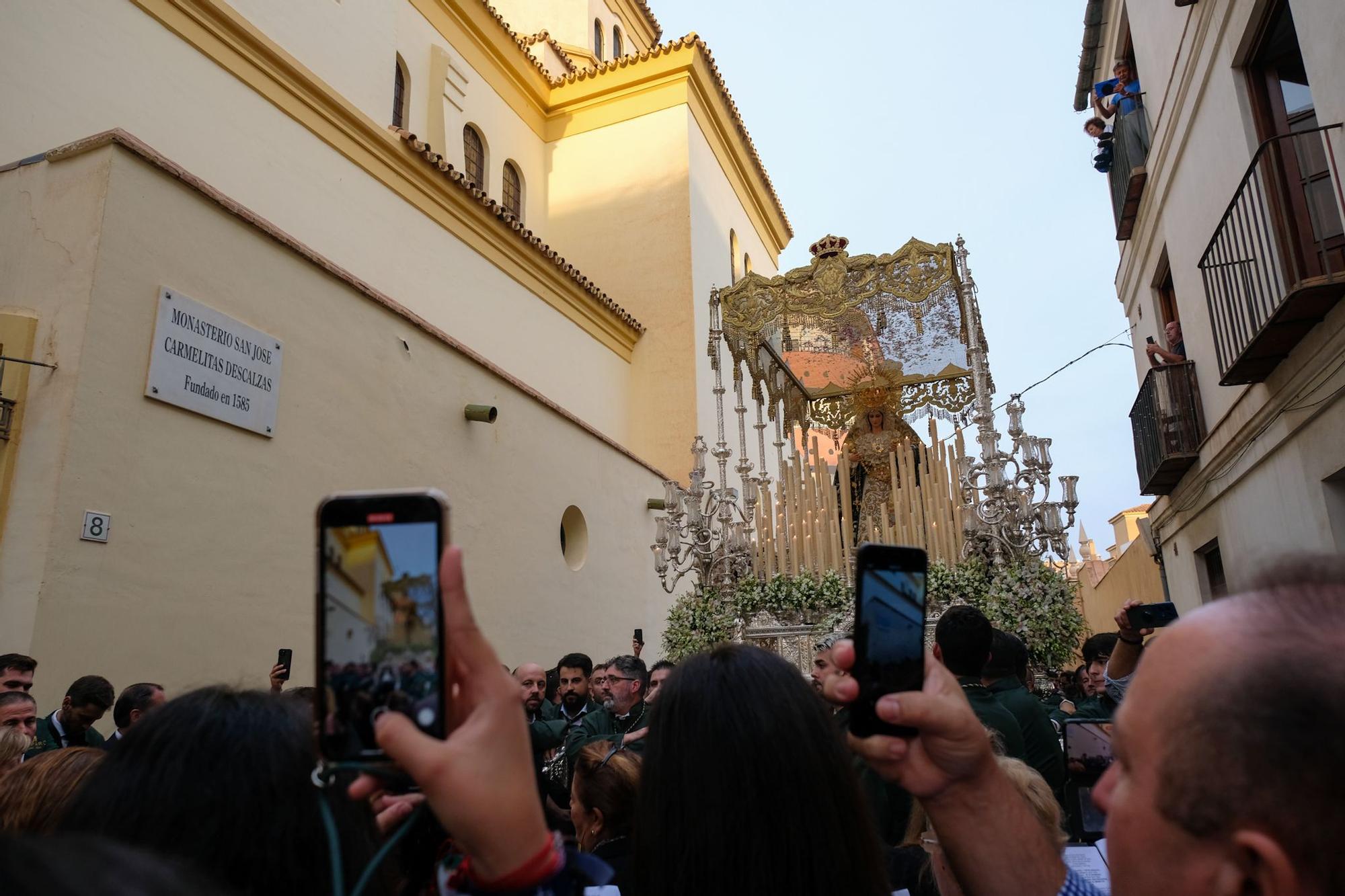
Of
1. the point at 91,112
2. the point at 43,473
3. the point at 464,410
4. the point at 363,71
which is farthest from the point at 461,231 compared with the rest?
the point at 43,473

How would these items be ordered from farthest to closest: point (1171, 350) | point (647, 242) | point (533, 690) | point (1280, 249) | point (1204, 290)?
1. point (647, 242)
2. point (1171, 350)
3. point (1204, 290)
4. point (1280, 249)
5. point (533, 690)

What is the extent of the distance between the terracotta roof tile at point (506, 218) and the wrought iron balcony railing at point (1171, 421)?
827 centimetres

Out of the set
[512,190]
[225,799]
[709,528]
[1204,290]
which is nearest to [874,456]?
[709,528]

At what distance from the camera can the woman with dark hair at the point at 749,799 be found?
4.98ft

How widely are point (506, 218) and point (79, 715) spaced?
32.0ft

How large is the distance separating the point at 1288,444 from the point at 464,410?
7.53 m

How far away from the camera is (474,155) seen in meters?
15.4

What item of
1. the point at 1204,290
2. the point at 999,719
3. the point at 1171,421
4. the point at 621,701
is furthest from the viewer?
the point at 1171,421

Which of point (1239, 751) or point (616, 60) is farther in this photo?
point (616, 60)

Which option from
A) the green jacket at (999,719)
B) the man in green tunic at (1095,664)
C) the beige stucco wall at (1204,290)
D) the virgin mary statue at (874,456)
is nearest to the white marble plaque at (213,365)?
the green jacket at (999,719)

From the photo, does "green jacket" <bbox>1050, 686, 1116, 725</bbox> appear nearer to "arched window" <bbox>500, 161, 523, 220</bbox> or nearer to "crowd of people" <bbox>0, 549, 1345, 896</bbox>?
"crowd of people" <bbox>0, 549, 1345, 896</bbox>

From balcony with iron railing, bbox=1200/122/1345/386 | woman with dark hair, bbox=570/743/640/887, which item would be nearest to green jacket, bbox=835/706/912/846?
woman with dark hair, bbox=570/743/640/887

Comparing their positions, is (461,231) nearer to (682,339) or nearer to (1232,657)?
(682,339)

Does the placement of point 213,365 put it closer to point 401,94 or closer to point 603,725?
point 603,725
